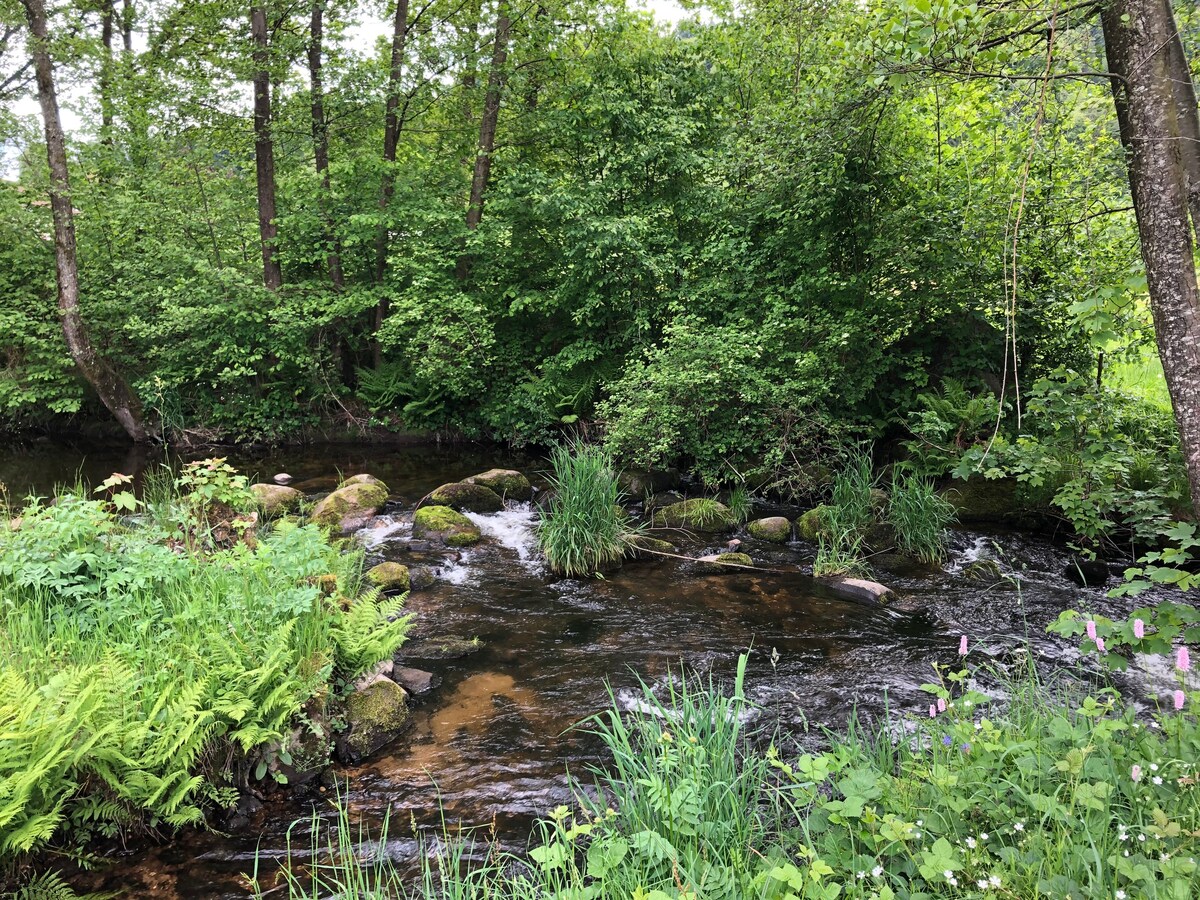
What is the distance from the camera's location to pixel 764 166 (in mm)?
8148

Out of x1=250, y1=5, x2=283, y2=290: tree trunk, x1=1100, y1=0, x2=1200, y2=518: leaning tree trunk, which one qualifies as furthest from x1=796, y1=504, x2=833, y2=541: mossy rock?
x1=250, y1=5, x2=283, y2=290: tree trunk

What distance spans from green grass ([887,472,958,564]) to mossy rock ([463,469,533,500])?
5.34 metres

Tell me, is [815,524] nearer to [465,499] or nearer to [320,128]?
[465,499]

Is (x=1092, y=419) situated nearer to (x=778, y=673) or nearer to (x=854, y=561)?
(x=854, y=561)

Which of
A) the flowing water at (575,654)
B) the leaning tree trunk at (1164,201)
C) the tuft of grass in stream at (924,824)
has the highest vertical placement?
the leaning tree trunk at (1164,201)

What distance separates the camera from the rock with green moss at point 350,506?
8.93 metres

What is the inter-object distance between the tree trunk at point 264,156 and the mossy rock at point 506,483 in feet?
24.0

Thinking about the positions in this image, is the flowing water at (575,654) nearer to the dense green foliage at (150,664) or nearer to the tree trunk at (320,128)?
the dense green foliage at (150,664)

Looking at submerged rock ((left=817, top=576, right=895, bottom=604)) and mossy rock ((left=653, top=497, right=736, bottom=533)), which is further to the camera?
mossy rock ((left=653, top=497, right=736, bottom=533))

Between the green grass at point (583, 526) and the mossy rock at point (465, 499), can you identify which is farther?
the mossy rock at point (465, 499)

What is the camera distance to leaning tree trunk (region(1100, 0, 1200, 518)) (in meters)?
2.79

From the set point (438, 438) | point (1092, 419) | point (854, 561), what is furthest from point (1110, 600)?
point (438, 438)

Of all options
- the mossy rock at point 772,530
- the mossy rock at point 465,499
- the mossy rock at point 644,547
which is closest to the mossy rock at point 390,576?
the mossy rock at point 644,547

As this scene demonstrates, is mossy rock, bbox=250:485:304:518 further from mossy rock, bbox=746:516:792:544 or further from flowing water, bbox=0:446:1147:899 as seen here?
mossy rock, bbox=746:516:792:544
